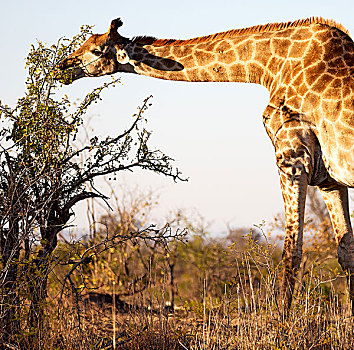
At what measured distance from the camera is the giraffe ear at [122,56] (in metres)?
7.45

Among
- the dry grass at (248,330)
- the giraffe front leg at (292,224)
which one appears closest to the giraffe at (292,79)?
the giraffe front leg at (292,224)

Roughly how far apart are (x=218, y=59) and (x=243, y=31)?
48cm

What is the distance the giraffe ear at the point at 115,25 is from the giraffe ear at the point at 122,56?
9.8 inches

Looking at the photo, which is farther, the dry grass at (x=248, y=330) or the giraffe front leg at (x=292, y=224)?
the giraffe front leg at (x=292, y=224)

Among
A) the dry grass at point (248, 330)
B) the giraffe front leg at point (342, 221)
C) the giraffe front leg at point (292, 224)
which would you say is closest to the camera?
the dry grass at point (248, 330)

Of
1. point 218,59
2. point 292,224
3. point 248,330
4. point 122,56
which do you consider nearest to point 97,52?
point 122,56

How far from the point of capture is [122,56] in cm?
745

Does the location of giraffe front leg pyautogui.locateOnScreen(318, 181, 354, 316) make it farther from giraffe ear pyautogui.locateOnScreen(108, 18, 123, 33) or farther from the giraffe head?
giraffe ear pyautogui.locateOnScreen(108, 18, 123, 33)

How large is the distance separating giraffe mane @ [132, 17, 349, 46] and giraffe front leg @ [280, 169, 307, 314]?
1.87 meters

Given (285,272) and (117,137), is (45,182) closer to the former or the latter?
(117,137)

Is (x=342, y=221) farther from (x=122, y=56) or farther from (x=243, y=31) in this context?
(x=122, y=56)

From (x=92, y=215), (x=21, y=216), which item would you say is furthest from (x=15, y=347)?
(x=92, y=215)

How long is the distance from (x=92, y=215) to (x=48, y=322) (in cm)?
471

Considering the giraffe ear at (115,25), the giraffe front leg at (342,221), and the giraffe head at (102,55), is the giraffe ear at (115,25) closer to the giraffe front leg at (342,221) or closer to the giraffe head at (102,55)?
the giraffe head at (102,55)
